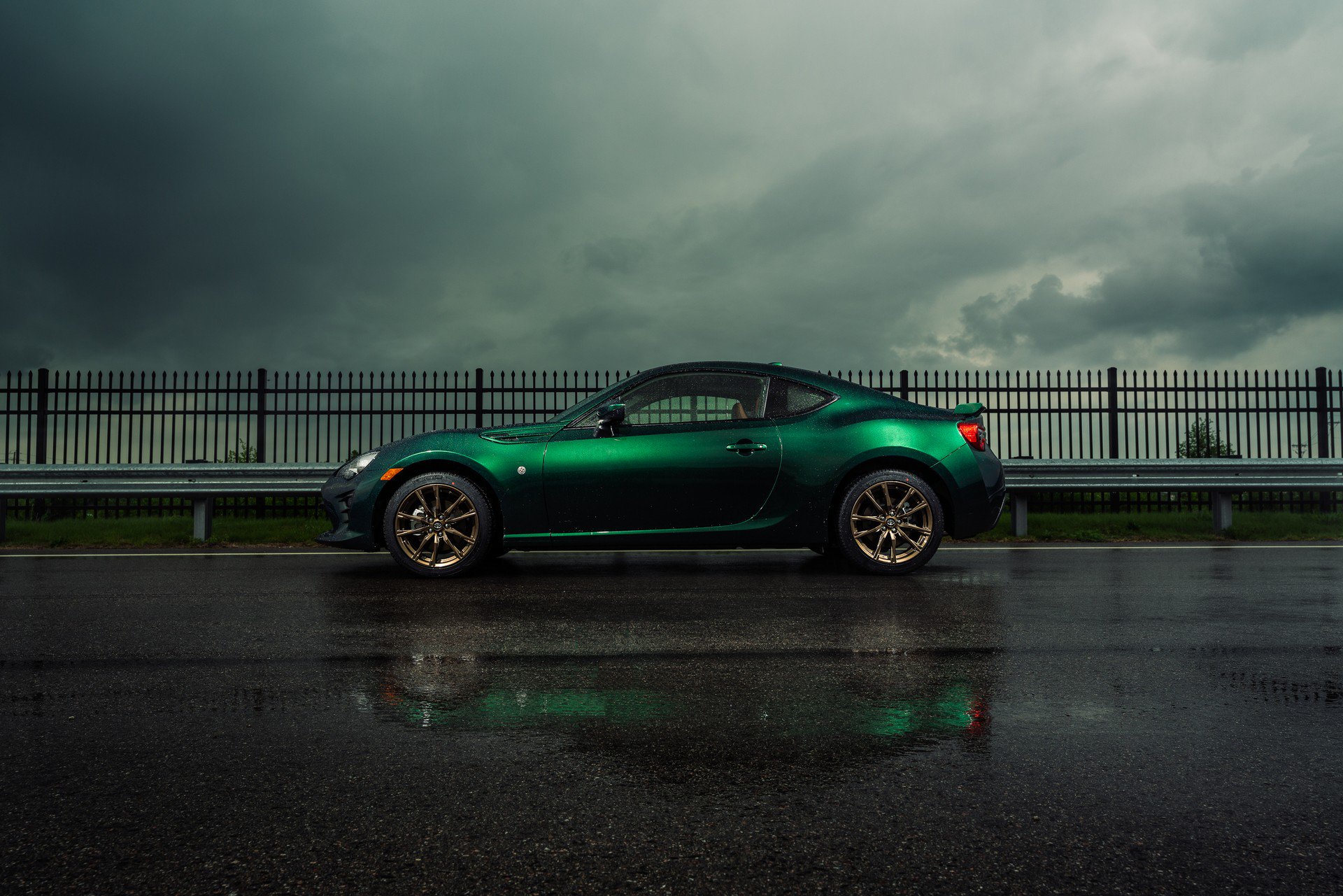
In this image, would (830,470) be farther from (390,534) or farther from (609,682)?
(609,682)

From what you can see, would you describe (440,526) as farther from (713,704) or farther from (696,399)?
(713,704)

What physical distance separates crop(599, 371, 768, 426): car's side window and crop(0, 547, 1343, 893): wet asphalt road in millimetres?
1856

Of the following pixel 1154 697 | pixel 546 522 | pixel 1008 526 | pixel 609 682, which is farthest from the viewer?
pixel 1008 526

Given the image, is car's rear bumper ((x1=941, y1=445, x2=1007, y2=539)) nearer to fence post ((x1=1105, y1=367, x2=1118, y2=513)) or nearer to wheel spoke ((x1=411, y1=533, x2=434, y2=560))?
wheel spoke ((x1=411, y1=533, x2=434, y2=560))

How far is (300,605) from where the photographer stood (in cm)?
608

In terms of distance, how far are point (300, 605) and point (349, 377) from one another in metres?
11.6

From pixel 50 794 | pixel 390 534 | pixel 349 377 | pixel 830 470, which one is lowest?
pixel 50 794

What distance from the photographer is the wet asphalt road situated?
2.13 meters

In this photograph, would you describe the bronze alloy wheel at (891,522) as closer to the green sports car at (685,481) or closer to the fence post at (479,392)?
the green sports car at (685,481)

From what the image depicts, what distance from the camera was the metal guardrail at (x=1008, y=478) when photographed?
11445 mm

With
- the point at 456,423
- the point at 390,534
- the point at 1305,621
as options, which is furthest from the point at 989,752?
the point at 456,423

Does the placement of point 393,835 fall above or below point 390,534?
below

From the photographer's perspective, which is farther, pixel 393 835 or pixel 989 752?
pixel 989 752

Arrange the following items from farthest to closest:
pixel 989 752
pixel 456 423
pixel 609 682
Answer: pixel 456 423
pixel 609 682
pixel 989 752
